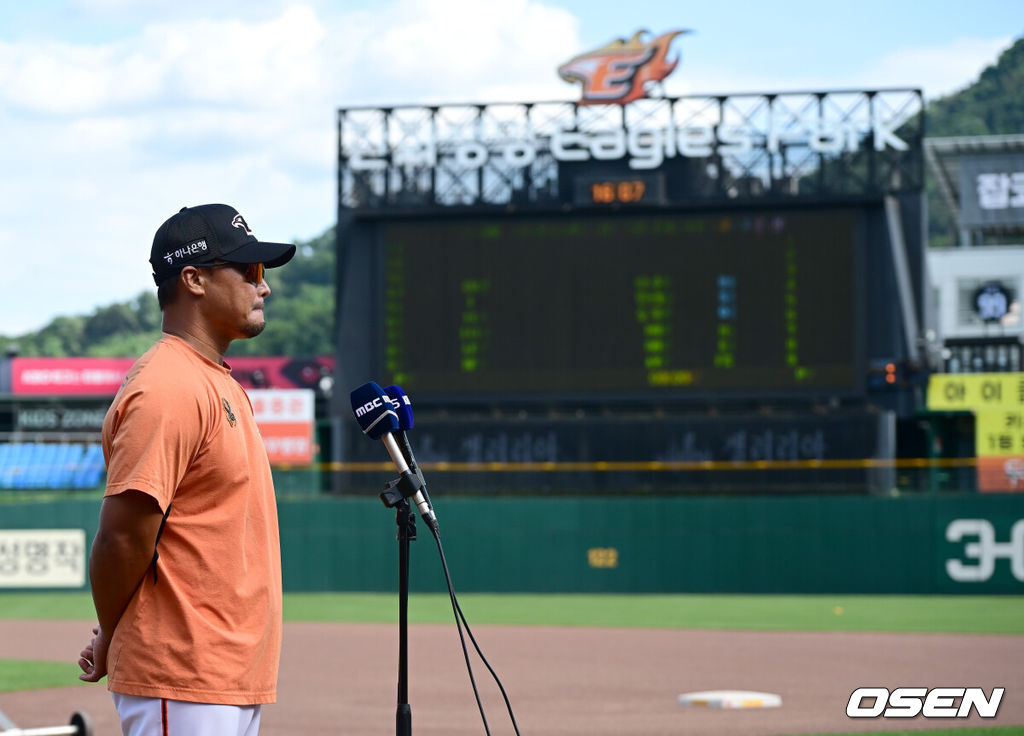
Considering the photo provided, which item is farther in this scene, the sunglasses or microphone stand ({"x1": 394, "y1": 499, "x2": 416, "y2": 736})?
microphone stand ({"x1": 394, "y1": 499, "x2": 416, "y2": 736})

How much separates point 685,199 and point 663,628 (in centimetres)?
672

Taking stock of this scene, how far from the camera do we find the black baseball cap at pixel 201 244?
10.8ft

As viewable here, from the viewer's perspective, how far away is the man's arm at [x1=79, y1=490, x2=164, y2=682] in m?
3.02

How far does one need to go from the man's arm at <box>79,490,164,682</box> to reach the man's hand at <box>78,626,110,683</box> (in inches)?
5.9

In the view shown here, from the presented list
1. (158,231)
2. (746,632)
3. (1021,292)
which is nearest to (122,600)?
(158,231)

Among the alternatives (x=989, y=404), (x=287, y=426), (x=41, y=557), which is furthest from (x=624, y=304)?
(x=287, y=426)

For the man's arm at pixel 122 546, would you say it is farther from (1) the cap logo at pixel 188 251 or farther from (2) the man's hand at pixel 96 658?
(1) the cap logo at pixel 188 251

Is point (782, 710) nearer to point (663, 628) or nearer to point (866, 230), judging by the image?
point (663, 628)

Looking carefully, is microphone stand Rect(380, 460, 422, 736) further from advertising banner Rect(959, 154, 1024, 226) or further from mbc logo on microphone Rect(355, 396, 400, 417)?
advertising banner Rect(959, 154, 1024, 226)

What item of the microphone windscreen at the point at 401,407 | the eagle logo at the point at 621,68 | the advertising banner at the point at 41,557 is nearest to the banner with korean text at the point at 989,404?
the eagle logo at the point at 621,68

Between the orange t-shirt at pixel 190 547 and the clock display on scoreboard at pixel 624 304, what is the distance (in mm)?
16506

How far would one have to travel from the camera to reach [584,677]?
39.4ft

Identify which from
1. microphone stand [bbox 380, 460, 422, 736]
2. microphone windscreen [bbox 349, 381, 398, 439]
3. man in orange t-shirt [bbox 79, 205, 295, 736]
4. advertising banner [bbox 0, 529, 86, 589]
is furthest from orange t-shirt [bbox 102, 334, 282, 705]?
advertising banner [bbox 0, 529, 86, 589]

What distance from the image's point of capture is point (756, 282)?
1933cm
